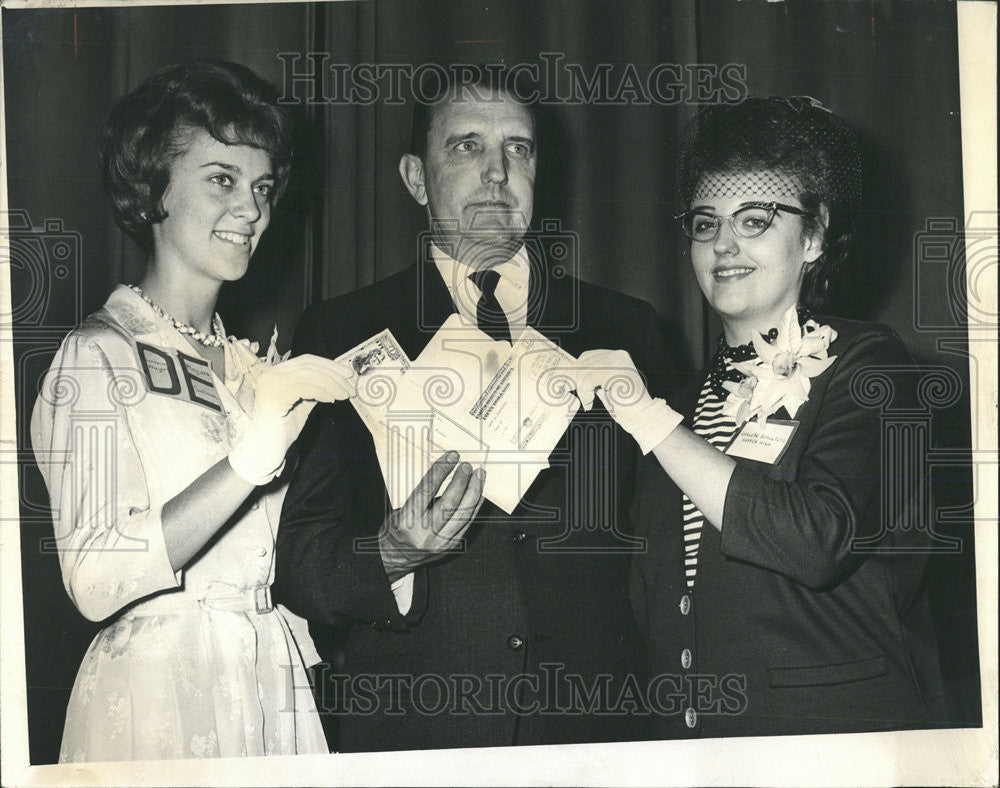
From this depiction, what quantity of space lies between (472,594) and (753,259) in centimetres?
104

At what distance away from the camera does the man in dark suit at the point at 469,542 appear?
2371mm

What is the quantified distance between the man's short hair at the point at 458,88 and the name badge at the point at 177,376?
29.4 inches

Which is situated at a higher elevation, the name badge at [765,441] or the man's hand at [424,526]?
the name badge at [765,441]

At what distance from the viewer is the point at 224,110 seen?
2463 millimetres

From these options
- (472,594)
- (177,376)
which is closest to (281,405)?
(177,376)

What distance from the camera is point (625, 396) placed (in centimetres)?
245

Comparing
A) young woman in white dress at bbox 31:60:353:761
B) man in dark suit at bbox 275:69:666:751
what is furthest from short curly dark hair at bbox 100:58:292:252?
man in dark suit at bbox 275:69:666:751

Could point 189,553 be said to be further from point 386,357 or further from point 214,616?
point 386,357

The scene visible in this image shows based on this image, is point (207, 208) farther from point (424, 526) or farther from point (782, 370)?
point (782, 370)

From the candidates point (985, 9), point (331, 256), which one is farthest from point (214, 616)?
point (985, 9)

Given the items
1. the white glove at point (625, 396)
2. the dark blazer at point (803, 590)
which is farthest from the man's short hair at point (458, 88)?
the dark blazer at point (803, 590)

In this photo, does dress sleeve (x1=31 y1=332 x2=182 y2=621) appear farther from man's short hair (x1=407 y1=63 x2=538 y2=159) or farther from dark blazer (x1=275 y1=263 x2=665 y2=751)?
man's short hair (x1=407 y1=63 x2=538 y2=159)

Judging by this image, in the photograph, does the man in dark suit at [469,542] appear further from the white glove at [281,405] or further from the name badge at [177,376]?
the name badge at [177,376]

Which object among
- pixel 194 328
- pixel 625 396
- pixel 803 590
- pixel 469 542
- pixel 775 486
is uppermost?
pixel 194 328
